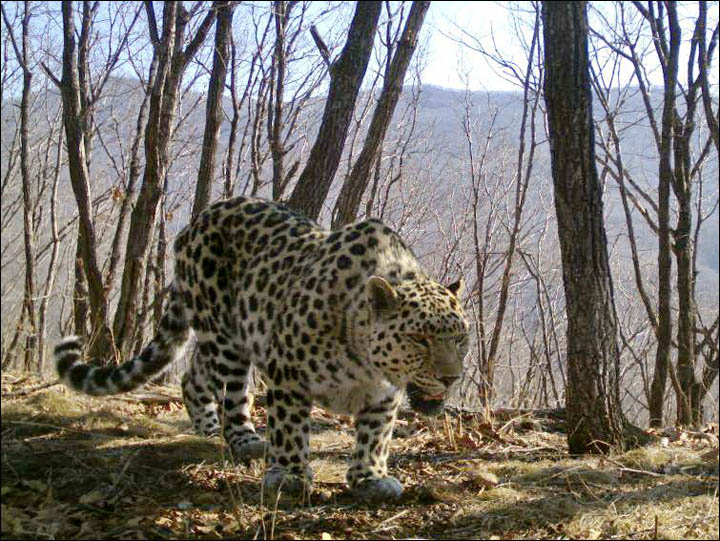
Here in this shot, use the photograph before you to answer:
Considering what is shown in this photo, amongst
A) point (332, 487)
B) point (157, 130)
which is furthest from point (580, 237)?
point (157, 130)

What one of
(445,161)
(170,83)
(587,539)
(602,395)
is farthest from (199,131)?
(587,539)

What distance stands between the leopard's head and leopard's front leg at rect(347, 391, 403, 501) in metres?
0.33

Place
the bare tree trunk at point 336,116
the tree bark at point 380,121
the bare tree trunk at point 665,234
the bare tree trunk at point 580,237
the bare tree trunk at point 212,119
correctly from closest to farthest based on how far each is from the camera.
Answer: the bare tree trunk at point 580,237, the bare tree trunk at point 336,116, the tree bark at point 380,121, the bare tree trunk at point 665,234, the bare tree trunk at point 212,119

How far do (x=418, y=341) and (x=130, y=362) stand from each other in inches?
98.2

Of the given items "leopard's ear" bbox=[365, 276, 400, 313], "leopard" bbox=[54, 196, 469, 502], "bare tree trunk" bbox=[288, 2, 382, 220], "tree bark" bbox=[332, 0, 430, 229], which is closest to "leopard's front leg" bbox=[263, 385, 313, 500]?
"leopard" bbox=[54, 196, 469, 502]

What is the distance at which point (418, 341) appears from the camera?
5.21 metres

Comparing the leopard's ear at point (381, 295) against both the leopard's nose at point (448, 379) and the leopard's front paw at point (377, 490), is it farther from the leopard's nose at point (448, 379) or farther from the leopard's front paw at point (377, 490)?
the leopard's front paw at point (377, 490)

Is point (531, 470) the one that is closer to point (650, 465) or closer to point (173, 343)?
point (650, 465)

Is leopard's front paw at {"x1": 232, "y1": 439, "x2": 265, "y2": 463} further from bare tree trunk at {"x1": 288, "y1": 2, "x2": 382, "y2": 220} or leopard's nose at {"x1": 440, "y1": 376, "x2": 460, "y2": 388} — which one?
bare tree trunk at {"x1": 288, "y1": 2, "x2": 382, "y2": 220}

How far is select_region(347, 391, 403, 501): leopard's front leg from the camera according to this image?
17.7 feet

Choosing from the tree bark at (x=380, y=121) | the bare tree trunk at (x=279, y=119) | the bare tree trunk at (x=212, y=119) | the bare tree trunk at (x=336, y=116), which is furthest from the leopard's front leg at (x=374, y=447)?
the bare tree trunk at (x=279, y=119)

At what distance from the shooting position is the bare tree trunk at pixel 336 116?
8664mm

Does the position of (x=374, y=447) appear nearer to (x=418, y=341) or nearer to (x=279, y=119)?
(x=418, y=341)

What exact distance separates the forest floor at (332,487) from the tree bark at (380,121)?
302 centimetres
